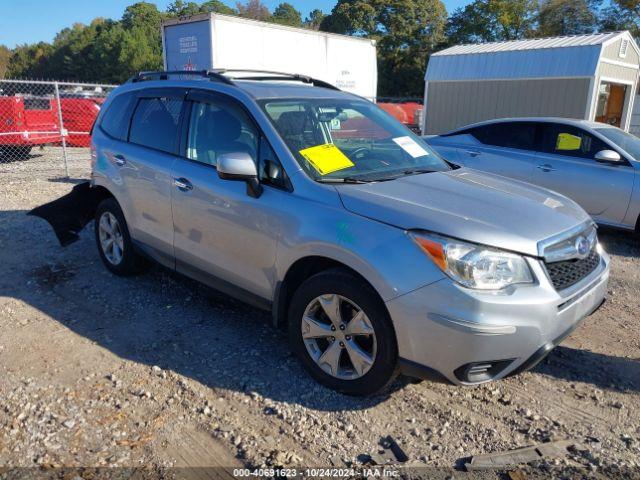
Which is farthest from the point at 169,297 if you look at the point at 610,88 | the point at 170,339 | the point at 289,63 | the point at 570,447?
the point at 610,88

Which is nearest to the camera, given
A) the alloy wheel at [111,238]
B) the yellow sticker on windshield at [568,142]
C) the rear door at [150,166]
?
the rear door at [150,166]

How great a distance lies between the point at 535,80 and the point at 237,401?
14852mm

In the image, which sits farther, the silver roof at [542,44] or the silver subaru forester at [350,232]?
the silver roof at [542,44]

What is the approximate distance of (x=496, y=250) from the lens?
2729mm

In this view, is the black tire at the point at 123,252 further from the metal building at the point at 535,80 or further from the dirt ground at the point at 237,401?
the metal building at the point at 535,80

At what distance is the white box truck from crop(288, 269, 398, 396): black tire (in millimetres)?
8594

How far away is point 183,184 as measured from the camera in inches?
156

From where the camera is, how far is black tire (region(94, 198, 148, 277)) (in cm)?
483

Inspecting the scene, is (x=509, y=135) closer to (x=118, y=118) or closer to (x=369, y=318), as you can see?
(x=118, y=118)

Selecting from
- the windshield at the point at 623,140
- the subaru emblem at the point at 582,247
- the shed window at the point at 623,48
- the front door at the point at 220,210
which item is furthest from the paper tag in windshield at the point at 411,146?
the shed window at the point at 623,48

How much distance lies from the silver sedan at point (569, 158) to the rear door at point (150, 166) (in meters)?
4.56

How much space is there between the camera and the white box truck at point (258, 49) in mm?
11938

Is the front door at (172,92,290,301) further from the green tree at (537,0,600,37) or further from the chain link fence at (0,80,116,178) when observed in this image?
the green tree at (537,0,600,37)

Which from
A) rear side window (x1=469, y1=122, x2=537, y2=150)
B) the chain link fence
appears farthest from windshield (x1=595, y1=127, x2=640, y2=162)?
the chain link fence
